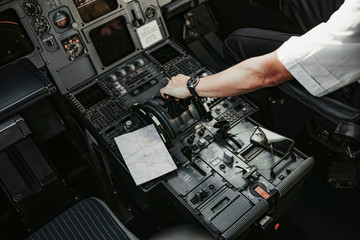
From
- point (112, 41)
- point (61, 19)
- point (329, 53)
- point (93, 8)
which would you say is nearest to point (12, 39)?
point (61, 19)

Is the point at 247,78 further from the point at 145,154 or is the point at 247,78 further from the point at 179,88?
the point at 145,154

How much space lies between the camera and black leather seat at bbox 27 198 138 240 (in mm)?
1909

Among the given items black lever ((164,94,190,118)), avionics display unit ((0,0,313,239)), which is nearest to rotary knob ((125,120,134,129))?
avionics display unit ((0,0,313,239))

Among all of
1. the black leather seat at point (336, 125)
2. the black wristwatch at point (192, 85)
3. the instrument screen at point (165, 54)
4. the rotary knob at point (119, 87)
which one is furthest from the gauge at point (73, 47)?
the black leather seat at point (336, 125)

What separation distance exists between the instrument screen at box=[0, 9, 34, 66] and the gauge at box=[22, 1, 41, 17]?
0.23 ft

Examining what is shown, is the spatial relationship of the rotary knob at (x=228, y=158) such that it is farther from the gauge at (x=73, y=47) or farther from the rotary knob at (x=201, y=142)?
the gauge at (x=73, y=47)

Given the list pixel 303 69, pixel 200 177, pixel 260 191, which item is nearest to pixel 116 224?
pixel 200 177

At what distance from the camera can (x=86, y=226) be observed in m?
1.95

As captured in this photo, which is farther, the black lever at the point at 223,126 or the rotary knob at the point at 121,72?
the rotary knob at the point at 121,72

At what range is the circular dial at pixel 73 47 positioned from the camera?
259 centimetres

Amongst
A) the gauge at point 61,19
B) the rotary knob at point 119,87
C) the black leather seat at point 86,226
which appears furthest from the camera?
the rotary knob at point 119,87

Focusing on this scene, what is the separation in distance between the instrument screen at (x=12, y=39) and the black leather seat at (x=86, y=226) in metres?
1.10

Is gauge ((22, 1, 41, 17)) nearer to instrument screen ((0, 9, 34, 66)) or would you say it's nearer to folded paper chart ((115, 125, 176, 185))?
instrument screen ((0, 9, 34, 66))

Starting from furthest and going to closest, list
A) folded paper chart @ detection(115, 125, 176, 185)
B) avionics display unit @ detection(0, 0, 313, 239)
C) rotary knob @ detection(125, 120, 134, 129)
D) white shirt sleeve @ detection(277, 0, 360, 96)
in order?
rotary knob @ detection(125, 120, 134, 129) < folded paper chart @ detection(115, 125, 176, 185) < avionics display unit @ detection(0, 0, 313, 239) < white shirt sleeve @ detection(277, 0, 360, 96)
